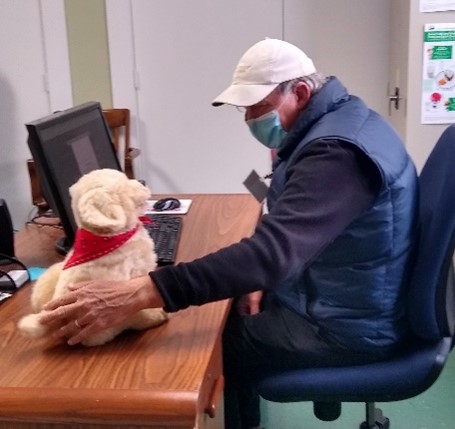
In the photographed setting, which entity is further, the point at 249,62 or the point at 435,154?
the point at 435,154

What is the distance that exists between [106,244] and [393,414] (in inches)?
56.1

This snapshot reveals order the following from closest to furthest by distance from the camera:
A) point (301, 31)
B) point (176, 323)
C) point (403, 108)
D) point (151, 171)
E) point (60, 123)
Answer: point (176, 323), point (60, 123), point (403, 108), point (301, 31), point (151, 171)

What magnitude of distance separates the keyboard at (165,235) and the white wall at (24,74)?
1967 mm

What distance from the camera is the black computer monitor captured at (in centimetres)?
147

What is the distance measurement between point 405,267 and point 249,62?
0.59 m

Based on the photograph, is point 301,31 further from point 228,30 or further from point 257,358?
point 257,358

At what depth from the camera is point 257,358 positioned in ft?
5.13

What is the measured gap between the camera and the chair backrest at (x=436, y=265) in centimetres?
142

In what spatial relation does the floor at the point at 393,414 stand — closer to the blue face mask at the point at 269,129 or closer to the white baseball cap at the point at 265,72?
the blue face mask at the point at 269,129

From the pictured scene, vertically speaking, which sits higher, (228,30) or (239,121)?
(228,30)

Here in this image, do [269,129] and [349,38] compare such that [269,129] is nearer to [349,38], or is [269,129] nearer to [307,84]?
[307,84]

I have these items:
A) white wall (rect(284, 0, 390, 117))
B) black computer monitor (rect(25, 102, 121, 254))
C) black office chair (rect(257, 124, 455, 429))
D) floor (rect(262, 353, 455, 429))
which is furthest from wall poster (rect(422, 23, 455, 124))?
black computer monitor (rect(25, 102, 121, 254))

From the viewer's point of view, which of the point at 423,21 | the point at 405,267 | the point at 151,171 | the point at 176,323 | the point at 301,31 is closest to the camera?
the point at 176,323

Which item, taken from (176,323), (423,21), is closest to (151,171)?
(423,21)
